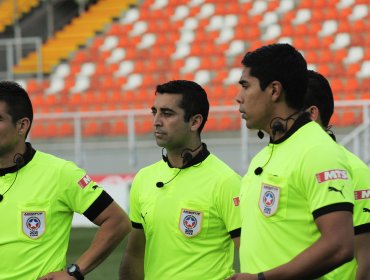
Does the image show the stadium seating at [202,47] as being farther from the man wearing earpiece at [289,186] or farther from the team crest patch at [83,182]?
the man wearing earpiece at [289,186]

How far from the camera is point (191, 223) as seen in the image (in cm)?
418

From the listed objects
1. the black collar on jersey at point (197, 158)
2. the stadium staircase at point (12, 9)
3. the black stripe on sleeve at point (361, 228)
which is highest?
the stadium staircase at point (12, 9)

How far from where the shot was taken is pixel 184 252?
13.7 ft

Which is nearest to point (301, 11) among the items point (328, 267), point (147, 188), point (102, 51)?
point (102, 51)

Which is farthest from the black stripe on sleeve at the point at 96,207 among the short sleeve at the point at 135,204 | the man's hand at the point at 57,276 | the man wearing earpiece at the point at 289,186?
the man wearing earpiece at the point at 289,186

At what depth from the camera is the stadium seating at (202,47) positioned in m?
16.9

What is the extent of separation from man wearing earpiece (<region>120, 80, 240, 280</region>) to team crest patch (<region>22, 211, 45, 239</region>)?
51cm

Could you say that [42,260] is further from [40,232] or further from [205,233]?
[205,233]

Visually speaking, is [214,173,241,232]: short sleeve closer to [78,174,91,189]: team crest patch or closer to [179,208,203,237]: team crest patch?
[179,208,203,237]: team crest patch

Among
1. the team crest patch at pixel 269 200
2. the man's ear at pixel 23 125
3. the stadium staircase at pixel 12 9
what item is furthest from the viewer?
the stadium staircase at pixel 12 9

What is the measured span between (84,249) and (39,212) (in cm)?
656

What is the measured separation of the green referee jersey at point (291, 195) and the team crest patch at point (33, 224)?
1198 millimetres

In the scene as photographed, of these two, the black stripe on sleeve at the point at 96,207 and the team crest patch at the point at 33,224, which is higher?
the black stripe on sleeve at the point at 96,207

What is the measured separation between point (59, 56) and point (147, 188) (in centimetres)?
1662
